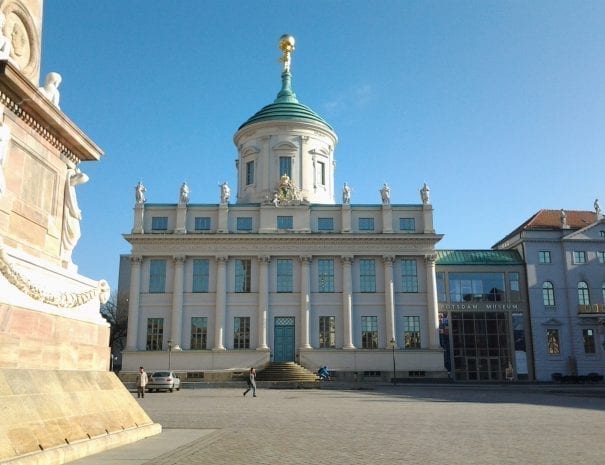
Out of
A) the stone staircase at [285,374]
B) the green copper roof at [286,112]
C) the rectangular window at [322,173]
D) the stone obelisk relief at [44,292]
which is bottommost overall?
the stone staircase at [285,374]

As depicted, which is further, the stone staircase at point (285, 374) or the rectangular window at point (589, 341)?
the rectangular window at point (589, 341)

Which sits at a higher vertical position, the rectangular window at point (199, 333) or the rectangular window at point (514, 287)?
the rectangular window at point (514, 287)

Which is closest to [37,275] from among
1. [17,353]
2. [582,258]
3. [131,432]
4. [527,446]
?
[17,353]

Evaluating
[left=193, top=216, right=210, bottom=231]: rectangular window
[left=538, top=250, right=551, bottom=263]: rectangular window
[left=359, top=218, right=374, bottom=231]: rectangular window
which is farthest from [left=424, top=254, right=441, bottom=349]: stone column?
[left=193, top=216, right=210, bottom=231]: rectangular window

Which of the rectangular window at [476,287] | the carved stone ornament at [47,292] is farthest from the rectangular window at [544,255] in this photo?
the carved stone ornament at [47,292]

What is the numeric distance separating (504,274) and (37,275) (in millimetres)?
51956

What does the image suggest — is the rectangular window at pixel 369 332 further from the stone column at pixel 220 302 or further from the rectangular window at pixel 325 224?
the stone column at pixel 220 302

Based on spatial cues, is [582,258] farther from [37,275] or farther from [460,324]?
[37,275]

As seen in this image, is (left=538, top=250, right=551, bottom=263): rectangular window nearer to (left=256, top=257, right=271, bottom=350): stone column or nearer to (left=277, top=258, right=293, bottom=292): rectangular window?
(left=277, top=258, right=293, bottom=292): rectangular window

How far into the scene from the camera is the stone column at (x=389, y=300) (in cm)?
5122

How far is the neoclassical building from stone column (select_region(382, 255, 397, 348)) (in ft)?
0.29

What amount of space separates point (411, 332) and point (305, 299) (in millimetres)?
9736

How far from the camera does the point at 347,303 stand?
51562mm

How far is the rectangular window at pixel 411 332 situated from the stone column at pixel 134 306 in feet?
76.3
